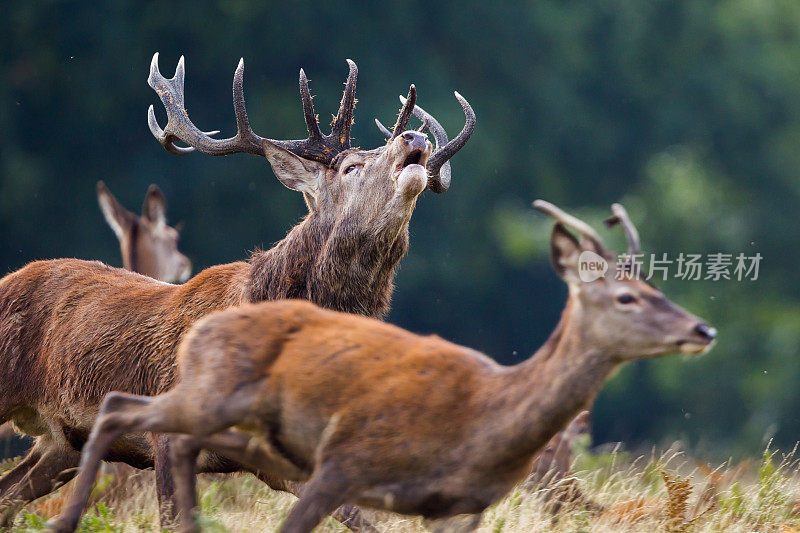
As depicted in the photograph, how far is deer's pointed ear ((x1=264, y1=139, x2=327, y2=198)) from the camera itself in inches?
253

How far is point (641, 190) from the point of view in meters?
20.6

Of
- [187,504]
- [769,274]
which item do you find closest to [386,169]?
[187,504]

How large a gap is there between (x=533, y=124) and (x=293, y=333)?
17.5m

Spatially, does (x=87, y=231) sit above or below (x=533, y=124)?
below

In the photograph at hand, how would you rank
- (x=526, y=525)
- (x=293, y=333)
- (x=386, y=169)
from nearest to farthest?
1. (x=293, y=333)
2. (x=526, y=525)
3. (x=386, y=169)

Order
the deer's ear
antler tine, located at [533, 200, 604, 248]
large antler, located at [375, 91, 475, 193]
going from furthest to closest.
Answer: large antler, located at [375, 91, 475, 193] < the deer's ear < antler tine, located at [533, 200, 604, 248]

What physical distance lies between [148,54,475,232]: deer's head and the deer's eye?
2.01 m

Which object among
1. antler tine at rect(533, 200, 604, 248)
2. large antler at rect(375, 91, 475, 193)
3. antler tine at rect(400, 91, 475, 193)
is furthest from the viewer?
antler tine at rect(400, 91, 475, 193)

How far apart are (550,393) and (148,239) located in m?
6.16

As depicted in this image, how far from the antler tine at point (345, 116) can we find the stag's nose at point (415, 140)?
619mm

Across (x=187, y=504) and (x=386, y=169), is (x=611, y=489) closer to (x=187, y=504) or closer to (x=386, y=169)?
(x=386, y=169)

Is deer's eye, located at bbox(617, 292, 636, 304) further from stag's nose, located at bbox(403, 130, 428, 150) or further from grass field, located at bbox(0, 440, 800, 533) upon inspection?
stag's nose, located at bbox(403, 130, 428, 150)

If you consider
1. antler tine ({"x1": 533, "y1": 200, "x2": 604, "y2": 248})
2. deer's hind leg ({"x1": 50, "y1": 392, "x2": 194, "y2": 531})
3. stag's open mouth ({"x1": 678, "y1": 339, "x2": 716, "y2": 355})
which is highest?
antler tine ({"x1": 533, "y1": 200, "x2": 604, "y2": 248})

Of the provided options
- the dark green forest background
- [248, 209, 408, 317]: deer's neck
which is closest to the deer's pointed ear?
[248, 209, 408, 317]: deer's neck
